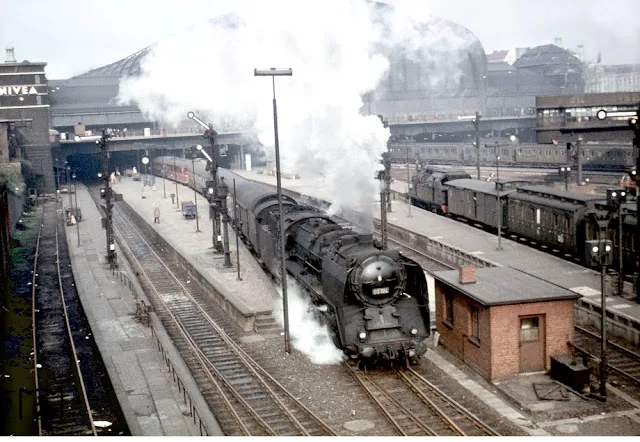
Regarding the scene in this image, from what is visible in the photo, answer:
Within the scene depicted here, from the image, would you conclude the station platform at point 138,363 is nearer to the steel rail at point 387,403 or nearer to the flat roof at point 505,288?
the steel rail at point 387,403

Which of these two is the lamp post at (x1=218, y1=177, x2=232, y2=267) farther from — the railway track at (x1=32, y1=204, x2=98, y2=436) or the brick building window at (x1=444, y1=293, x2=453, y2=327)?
the brick building window at (x1=444, y1=293, x2=453, y2=327)

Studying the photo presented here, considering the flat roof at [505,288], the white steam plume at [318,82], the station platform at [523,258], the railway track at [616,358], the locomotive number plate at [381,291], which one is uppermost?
the white steam plume at [318,82]

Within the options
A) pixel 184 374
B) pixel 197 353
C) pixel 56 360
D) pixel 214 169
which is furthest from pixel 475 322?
pixel 214 169

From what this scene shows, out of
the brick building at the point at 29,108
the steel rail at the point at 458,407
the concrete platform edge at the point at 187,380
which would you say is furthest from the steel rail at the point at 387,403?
the brick building at the point at 29,108

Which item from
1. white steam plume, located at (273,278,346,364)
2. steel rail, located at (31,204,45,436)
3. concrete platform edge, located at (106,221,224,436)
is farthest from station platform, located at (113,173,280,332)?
steel rail, located at (31,204,45,436)

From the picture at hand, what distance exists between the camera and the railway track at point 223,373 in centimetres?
1401

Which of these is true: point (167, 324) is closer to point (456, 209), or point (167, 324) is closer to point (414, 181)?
point (456, 209)

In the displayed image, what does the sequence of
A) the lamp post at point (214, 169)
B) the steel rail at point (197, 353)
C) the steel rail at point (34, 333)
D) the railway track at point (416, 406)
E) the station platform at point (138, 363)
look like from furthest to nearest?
the lamp post at point (214, 169) < the steel rail at point (34, 333) < the steel rail at point (197, 353) < the station platform at point (138, 363) < the railway track at point (416, 406)

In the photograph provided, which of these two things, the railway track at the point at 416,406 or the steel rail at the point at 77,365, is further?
the steel rail at the point at 77,365

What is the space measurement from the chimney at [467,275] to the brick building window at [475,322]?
2.25ft

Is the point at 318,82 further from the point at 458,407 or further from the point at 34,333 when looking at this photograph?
the point at 458,407

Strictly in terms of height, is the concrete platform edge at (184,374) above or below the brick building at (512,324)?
below

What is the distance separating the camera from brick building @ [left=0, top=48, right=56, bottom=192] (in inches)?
1984

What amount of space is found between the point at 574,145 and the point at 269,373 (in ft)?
131
